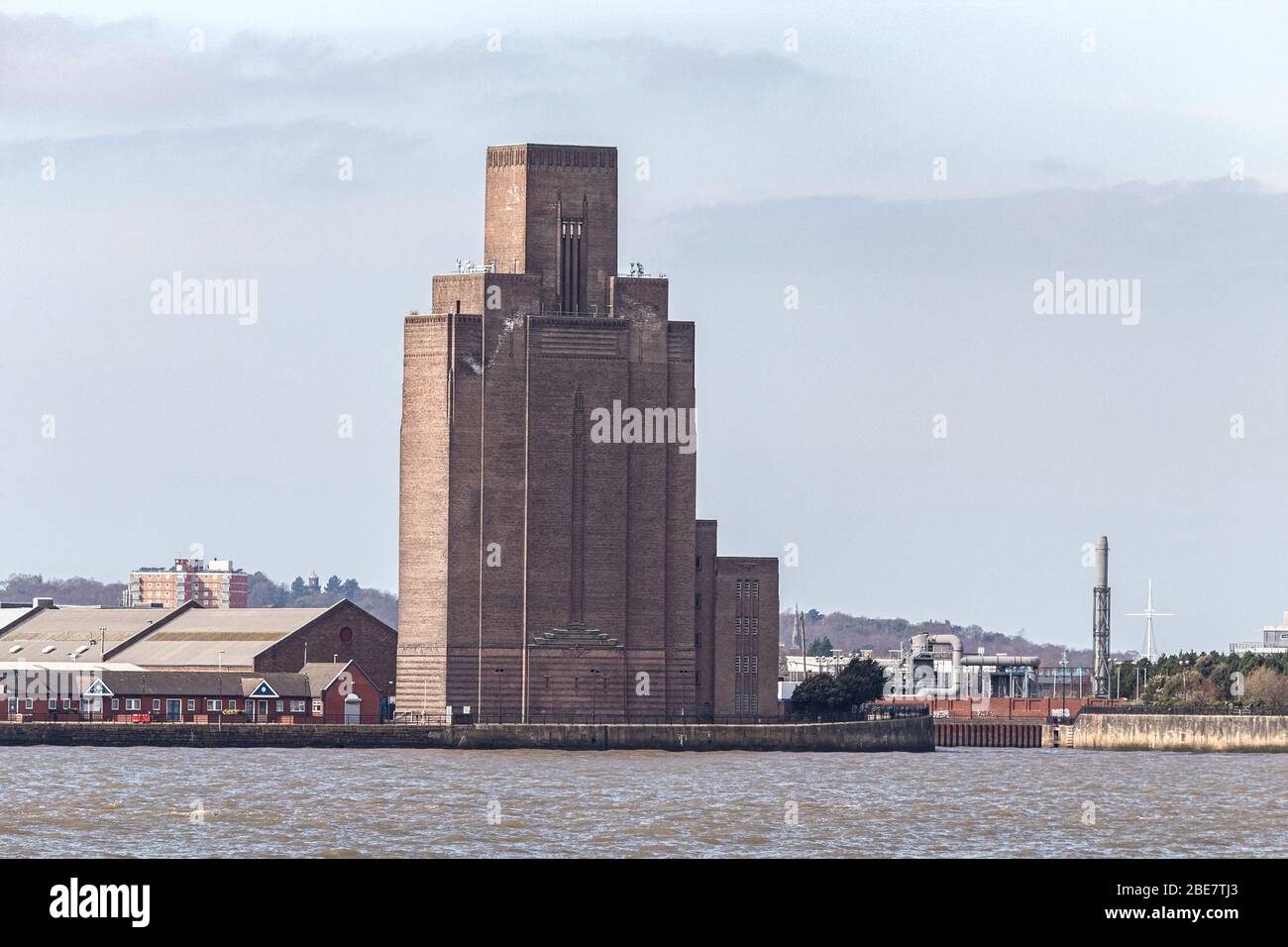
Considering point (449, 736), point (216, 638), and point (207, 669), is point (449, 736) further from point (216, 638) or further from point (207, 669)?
point (216, 638)

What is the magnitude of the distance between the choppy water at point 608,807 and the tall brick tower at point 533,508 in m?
20.3

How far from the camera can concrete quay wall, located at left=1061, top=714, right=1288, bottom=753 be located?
15812 centimetres

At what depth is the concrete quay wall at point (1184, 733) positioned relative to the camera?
158 m

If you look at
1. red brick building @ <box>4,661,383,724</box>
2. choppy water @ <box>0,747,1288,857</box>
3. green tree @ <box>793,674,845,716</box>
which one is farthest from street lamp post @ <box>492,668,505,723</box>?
green tree @ <box>793,674,845,716</box>

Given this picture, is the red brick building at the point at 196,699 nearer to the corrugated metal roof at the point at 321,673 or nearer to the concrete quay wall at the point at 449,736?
the corrugated metal roof at the point at 321,673

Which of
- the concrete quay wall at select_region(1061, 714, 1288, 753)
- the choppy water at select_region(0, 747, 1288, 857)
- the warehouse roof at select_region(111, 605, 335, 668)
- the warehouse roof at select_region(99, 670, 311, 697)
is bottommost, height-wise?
the concrete quay wall at select_region(1061, 714, 1288, 753)

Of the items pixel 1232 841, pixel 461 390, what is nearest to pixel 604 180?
pixel 461 390

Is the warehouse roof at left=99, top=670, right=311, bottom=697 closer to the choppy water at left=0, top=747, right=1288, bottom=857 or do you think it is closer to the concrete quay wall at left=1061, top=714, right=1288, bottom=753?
the choppy water at left=0, top=747, right=1288, bottom=857

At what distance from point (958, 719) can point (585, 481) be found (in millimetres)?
68452

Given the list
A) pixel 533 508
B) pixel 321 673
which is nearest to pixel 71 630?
pixel 321 673

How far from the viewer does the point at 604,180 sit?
14438 centimetres

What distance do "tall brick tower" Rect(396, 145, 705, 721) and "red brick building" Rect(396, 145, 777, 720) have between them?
84 mm

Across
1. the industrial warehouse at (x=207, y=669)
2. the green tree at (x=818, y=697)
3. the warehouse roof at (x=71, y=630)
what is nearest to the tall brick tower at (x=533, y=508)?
the industrial warehouse at (x=207, y=669)
